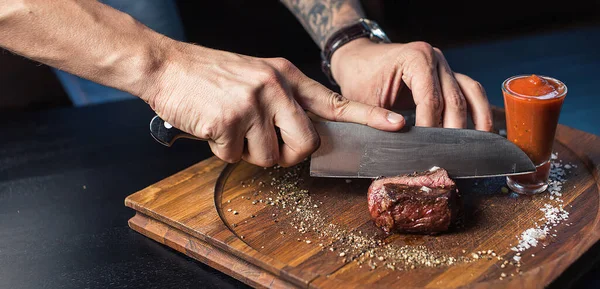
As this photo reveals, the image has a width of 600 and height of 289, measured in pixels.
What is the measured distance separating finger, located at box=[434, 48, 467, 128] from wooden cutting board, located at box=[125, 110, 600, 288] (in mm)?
234

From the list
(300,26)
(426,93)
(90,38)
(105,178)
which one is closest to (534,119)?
(426,93)

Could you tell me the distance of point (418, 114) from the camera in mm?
2232

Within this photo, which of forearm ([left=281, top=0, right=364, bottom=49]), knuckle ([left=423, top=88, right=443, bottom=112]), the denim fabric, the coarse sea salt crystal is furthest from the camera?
the denim fabric

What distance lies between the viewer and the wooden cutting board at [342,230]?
1.71m

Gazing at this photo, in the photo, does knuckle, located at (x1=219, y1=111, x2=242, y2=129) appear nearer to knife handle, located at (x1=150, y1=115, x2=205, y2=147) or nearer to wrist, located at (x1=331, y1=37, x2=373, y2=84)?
knife handle, located at (x1=150, y1=115, x2=205, y2=147)

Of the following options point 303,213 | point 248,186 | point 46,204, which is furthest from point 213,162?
point 46,204

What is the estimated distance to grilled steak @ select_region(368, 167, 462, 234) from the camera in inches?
73.0

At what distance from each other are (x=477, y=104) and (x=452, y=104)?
0.11 meters

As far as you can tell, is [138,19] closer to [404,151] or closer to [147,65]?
[147,65]

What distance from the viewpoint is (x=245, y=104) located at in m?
1.95

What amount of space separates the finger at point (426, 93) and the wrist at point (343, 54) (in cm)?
40

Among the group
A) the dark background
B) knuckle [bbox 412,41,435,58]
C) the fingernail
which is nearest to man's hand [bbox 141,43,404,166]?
the fingernail

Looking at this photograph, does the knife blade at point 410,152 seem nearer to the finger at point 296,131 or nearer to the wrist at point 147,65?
the finger at point 296,131

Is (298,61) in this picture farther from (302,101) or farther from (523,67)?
(302,101)
